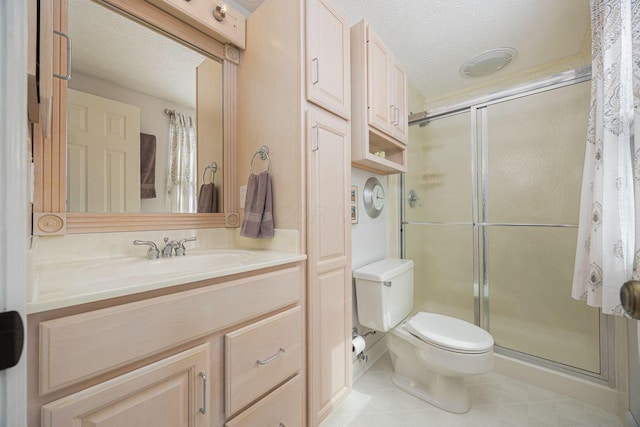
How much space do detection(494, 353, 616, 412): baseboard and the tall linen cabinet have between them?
1.19 m

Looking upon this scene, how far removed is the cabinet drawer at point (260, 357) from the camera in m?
0.82

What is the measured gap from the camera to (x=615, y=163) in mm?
1052

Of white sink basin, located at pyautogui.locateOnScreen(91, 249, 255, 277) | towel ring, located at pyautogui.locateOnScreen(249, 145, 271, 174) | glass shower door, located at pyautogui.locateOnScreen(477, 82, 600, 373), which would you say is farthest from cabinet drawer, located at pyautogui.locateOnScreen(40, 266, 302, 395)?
glass shower door, located at pyautogui.locateOnScreen(477, 82, 600, 373)

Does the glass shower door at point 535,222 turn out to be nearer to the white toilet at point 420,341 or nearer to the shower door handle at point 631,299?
the white toilet at point 420,341

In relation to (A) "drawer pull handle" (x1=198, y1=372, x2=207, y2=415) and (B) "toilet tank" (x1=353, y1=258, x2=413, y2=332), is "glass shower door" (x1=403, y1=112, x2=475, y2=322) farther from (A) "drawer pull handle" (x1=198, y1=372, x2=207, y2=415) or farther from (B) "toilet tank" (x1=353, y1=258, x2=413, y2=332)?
(A) "drawer pull handle" (x1=198, y1=372, x2=207, y2=415)

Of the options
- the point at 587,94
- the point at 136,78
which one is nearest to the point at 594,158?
the point at 587,94

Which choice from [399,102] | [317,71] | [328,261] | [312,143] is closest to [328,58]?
[317,71]

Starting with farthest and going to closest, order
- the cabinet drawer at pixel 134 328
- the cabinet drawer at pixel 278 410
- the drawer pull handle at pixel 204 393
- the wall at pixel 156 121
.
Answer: the wall at pixel 156 121 → the cabinet drawer at pixel 278 410 → the drawer pull handle at pixel 204 393 → the cabinet drawer at pixel 134 328

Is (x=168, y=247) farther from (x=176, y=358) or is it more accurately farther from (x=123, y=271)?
(x=176, y=358)

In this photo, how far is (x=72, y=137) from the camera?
0.94m

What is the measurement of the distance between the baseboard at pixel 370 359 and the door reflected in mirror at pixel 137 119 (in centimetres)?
138

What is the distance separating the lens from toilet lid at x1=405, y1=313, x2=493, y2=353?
130cm

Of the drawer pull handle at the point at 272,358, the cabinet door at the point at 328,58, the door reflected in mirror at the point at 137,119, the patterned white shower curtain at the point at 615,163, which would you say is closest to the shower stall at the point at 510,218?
the patterned white shower curtain at the point at 615,163

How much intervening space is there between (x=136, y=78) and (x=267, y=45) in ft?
2.07
